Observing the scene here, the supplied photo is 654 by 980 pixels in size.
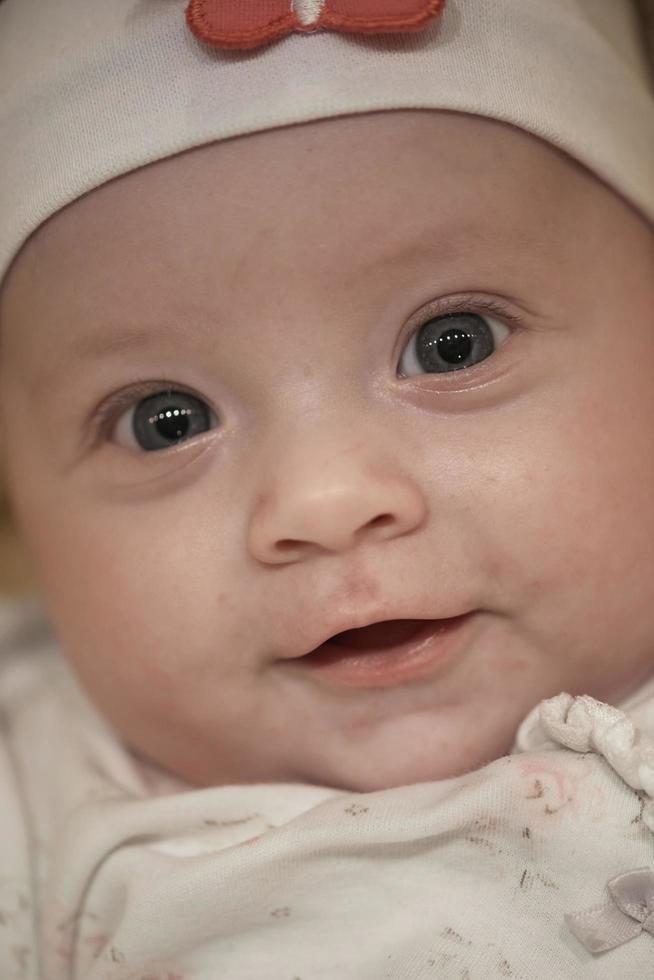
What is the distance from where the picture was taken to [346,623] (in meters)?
1.38

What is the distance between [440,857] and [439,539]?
1.14 ft

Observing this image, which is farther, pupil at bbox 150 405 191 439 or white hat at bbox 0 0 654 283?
pupil at bbox 150 405 191 439

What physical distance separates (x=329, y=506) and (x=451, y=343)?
26 cm

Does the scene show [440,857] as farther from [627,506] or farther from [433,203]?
[433,203]

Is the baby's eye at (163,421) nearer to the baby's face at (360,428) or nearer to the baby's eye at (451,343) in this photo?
the baby's face at (360,428)

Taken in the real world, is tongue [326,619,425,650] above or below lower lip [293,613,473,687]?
above

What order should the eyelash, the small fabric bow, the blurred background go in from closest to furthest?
the small fabric bow < the eyelash < the blurred background

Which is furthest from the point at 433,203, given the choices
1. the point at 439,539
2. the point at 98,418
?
the point at 98,418

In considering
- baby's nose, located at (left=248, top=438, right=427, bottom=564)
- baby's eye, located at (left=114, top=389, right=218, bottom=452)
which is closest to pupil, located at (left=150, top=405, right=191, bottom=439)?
baby's eye, located at (left=114, top=389, right=218, bottom=452)

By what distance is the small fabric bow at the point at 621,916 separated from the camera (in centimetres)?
134

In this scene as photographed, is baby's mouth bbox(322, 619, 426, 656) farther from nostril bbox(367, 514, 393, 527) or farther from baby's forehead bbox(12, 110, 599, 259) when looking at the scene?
baby's forehead bbox(12, 110, 599, 259)

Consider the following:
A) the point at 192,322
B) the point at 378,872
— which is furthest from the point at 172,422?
the point at 378,872

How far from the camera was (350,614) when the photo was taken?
138 centimetres

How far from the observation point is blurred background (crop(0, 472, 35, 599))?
7.25ft
